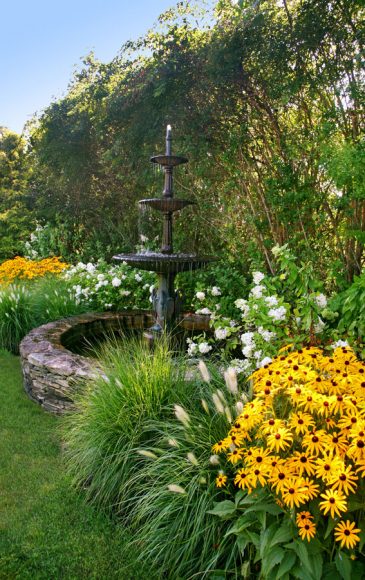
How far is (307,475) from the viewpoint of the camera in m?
1.92

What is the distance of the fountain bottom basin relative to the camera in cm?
404

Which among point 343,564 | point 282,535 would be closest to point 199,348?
point 282,535

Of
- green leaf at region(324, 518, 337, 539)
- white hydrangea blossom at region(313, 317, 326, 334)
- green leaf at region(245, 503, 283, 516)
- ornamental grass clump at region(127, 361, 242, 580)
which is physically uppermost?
white hydrangea blossom at region(313, 317, 326, 334)

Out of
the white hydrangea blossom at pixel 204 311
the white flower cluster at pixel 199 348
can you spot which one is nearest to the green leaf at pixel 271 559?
the white flower cluster at pixel 199 348

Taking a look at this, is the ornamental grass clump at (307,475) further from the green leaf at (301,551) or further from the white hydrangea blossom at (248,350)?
the white hydrangea blossom at (248,350)

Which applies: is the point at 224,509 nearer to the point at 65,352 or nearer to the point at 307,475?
the point at 307,475

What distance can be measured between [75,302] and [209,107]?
10.6ft

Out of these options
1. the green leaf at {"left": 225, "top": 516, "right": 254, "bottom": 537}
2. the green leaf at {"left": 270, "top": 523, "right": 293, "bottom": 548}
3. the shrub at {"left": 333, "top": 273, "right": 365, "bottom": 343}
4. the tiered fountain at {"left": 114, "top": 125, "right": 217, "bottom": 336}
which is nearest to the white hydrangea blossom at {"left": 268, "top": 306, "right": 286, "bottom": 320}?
the shrub at {"left": 333, "top": 273, "right": 365, "bottom": 343}

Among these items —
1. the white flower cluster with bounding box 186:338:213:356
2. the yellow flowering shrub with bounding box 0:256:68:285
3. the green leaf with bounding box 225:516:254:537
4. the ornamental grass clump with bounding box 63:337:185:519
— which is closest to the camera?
the green leaf with bounding box 225:516:254:537

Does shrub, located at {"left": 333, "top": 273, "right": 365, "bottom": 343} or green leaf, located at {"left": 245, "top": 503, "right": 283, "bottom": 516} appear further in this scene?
shrub, located at {"left": 333, "top": 273, "right": 365, "bottom": 343}

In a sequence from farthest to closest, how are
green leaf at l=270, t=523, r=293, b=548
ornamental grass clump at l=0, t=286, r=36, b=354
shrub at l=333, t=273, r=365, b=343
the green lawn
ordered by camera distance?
ornamental grass clump at l=0, t=286, r=36, b=354 < shrub at l=333, t=273, r=365, b=343 < the green lawn < green leaf at l=270, t=523, r=293, b=548

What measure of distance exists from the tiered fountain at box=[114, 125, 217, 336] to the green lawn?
157 centimetres

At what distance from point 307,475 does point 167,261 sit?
2.69 meters

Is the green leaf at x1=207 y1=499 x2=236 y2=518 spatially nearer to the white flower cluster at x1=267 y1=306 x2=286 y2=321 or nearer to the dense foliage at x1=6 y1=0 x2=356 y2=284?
the white flower cluster at x1=267 y1=306 x2=286 y2=321
